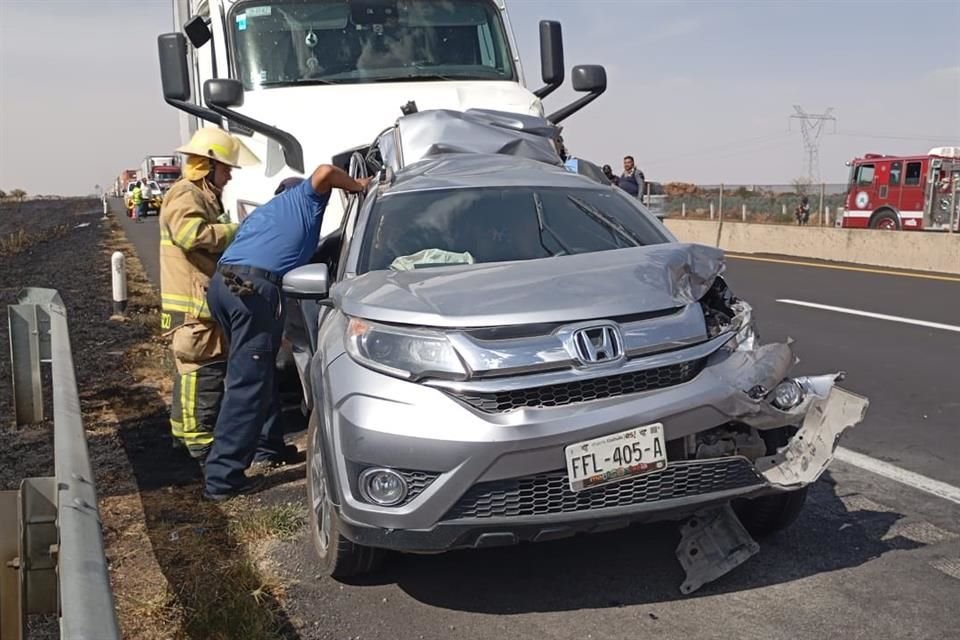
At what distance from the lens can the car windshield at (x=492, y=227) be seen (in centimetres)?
459

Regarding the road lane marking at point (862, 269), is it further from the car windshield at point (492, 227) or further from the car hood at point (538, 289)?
the car hood at point (538, 289)

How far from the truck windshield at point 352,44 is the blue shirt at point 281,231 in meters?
2.78

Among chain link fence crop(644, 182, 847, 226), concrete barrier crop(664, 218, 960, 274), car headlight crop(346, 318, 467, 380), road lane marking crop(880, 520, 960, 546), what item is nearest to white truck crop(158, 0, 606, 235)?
car headlight crop(346, 318, 467, 380)

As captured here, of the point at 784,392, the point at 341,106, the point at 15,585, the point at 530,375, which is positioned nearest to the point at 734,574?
the point at 784,392

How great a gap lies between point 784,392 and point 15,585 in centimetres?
271

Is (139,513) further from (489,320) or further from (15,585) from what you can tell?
(489,320)

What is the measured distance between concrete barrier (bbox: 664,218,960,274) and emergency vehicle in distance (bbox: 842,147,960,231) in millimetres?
7129

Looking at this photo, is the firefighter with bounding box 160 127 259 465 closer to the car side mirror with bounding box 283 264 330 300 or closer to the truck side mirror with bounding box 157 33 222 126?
the car side mirror with bounding box 283 264 330 300

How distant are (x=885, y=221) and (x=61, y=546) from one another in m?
30.0

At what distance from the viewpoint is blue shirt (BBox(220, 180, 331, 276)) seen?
5.21 metres

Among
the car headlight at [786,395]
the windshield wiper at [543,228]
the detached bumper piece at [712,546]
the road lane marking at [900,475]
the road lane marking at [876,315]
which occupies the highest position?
the windshield wiper at [543,228]

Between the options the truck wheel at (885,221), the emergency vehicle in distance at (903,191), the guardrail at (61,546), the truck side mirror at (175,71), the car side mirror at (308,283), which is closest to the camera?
the guardrail at (61,546)

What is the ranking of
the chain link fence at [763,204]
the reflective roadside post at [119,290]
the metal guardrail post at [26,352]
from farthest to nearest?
the chain link fence at [763,204]
the reflective roadside post at [119,290]
the metal guardrail post at [26,352]

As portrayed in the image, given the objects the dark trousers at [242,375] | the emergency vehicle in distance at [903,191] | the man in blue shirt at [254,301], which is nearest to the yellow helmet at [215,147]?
the man in blue shirt at [254,301]
